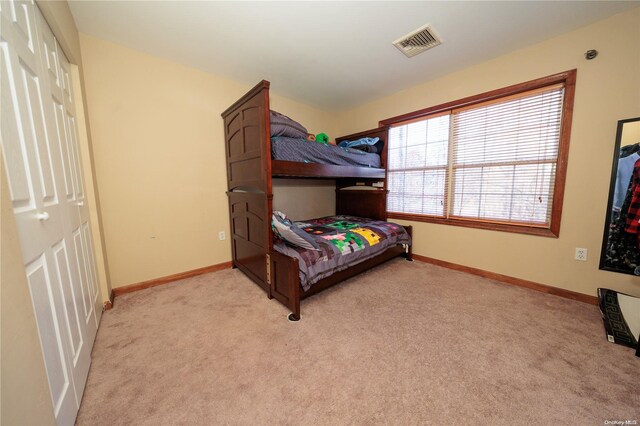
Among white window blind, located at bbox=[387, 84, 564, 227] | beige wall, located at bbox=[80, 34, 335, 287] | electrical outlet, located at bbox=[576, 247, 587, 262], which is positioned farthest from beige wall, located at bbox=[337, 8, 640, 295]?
beige wall, located at bbox=[80, 34, 335, 287]

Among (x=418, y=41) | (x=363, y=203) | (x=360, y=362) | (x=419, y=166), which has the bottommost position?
(x=360, y=362)

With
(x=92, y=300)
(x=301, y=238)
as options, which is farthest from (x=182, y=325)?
(x=301, y=238)

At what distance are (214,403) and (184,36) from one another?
266cm

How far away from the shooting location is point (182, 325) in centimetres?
169

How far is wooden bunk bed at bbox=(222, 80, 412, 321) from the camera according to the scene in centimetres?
182

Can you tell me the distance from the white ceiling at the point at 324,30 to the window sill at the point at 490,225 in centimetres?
153

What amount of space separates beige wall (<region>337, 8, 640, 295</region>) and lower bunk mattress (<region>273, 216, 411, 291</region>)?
103 cm

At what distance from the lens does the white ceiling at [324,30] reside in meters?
1.61

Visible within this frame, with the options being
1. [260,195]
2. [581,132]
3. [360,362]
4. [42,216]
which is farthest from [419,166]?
[42,216]

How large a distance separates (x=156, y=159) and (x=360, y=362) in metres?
2.55

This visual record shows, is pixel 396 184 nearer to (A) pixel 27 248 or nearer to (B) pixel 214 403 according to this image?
(B) pixel 214 403

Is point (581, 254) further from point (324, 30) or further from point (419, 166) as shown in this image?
point (324, 30)

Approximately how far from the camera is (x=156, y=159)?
7.37 feet

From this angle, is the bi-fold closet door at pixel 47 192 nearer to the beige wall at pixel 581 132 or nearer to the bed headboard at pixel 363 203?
the bed headboard at pixel 363 203
